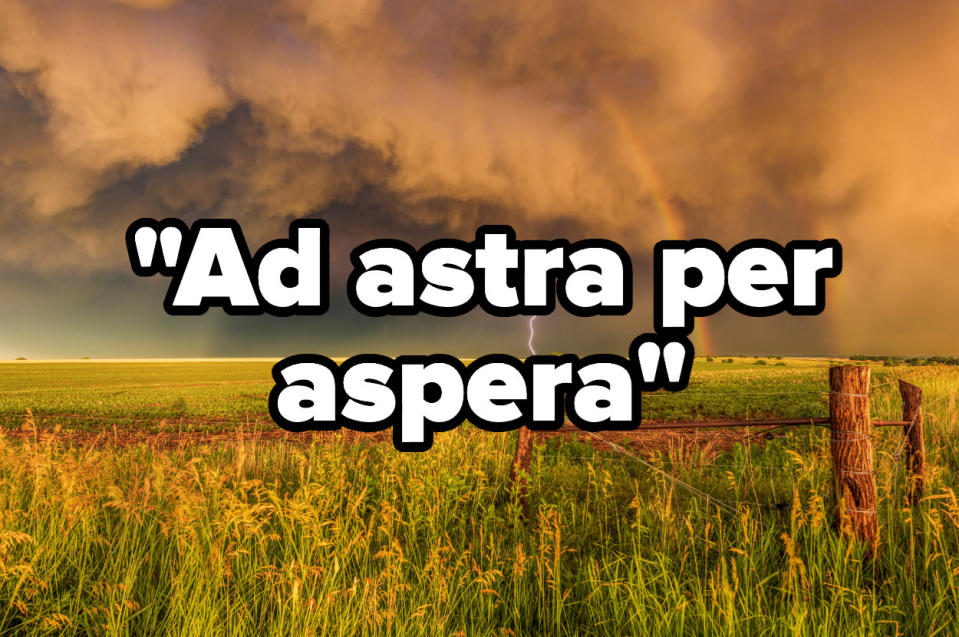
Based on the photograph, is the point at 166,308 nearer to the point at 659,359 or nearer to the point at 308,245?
the point at 308,245

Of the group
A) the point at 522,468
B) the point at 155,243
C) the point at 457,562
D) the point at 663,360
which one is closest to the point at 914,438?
the point at 663,360

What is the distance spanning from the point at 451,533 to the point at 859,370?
4238 mm

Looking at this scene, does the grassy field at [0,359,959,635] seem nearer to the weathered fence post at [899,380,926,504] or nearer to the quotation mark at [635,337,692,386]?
the weathered fence post at [899,380,926,504]

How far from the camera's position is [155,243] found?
8102 millimetres

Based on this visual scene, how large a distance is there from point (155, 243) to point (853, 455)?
926cm

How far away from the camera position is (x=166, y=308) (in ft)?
26.5

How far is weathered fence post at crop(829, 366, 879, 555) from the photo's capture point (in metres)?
4.69

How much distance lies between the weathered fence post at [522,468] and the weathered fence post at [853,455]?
117 inches

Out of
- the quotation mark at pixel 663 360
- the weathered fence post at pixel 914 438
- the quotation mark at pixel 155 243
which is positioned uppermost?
the quotation mark at pixel 155 243

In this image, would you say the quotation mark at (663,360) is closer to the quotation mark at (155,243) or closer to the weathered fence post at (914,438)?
the weathered fence post at (914,438)

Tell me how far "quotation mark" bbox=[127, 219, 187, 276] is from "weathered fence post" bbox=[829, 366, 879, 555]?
8.64 m

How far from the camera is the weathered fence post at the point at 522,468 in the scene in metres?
5.99

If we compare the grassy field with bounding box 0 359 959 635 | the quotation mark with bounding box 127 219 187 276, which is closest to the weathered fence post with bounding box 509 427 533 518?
the grassy field with bounding box 0 359 959 635

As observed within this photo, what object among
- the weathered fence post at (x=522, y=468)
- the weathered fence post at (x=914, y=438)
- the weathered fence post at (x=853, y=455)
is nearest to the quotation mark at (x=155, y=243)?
the weathered fence post at (x=522, y=468)
